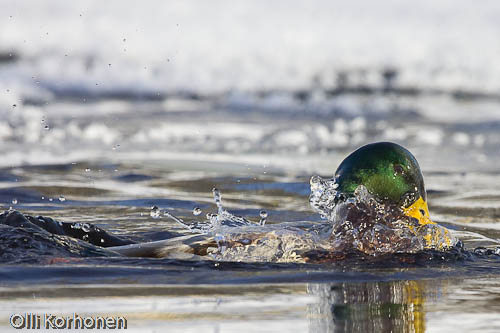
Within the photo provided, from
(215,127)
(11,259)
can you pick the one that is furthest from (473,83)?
(11,259)

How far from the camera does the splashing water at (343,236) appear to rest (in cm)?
432

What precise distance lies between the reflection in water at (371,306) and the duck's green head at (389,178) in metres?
0.85

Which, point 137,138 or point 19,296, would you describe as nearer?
point 19,296

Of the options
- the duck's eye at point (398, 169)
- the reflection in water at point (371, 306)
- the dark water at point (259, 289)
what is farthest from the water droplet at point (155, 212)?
the reflection in water at point (371, 306)

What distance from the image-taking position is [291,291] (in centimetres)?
347

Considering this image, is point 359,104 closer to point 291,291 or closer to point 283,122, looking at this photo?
point 283,122

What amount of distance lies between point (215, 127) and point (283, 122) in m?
0.82

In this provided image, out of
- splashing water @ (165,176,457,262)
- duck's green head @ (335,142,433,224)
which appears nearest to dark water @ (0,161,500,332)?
splashing water @ (165,176,457,262)

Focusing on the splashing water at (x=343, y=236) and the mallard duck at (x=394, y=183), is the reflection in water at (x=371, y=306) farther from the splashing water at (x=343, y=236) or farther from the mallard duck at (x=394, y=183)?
the mallard duck at (x=394, y=183)

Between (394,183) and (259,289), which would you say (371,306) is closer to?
(259,289)

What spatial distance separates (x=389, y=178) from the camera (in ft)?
14.9

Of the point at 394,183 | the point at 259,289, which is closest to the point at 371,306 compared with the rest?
the point at 259,289

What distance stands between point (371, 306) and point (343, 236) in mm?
1271

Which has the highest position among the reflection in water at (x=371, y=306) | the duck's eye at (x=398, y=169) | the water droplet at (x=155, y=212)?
the duck's eye at (x=398, y=169)
